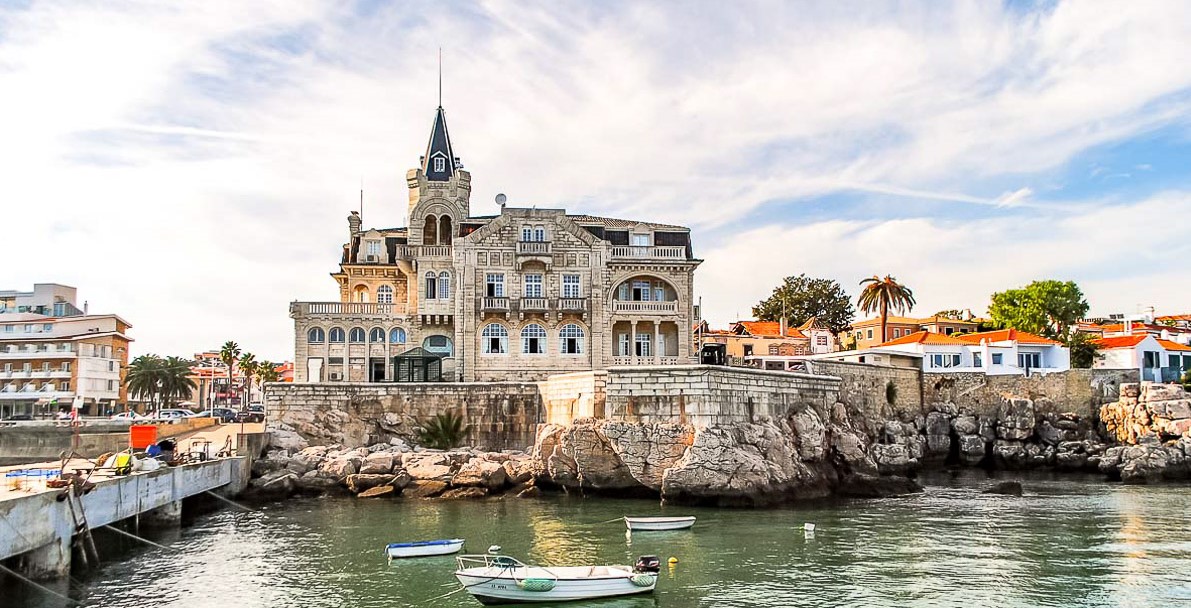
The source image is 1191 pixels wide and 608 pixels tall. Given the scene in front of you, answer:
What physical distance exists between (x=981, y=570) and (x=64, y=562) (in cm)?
2434

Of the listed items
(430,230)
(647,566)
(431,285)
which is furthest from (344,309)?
(647,566)

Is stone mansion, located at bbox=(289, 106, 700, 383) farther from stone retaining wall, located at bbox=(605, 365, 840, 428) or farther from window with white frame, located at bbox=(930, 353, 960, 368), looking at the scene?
window with white frame, located at bbox=(930, 353, 960, 368)

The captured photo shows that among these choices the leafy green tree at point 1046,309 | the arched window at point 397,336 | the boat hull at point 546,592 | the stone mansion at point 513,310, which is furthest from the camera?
the leafy green tree at point 1046,309

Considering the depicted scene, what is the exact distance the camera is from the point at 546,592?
22484 millimetres

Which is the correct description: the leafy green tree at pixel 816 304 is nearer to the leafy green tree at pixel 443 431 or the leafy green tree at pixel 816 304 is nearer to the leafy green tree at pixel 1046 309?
the leafy green tree at pixel 1046 309

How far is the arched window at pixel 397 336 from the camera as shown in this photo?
5556 cm

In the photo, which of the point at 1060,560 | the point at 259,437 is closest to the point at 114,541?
the point at 259,437

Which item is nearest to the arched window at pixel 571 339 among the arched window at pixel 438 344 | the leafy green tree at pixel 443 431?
the arched window at pixel 438 344

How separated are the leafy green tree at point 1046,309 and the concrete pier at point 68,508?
2259 inches

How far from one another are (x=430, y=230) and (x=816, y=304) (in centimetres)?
4308

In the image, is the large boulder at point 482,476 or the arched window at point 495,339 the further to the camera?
the arched window at point 495,339

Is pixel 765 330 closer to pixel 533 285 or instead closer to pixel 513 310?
pixel 533 285

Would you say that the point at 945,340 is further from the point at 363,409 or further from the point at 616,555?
the point at 616,555

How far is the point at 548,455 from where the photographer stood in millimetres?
41156
